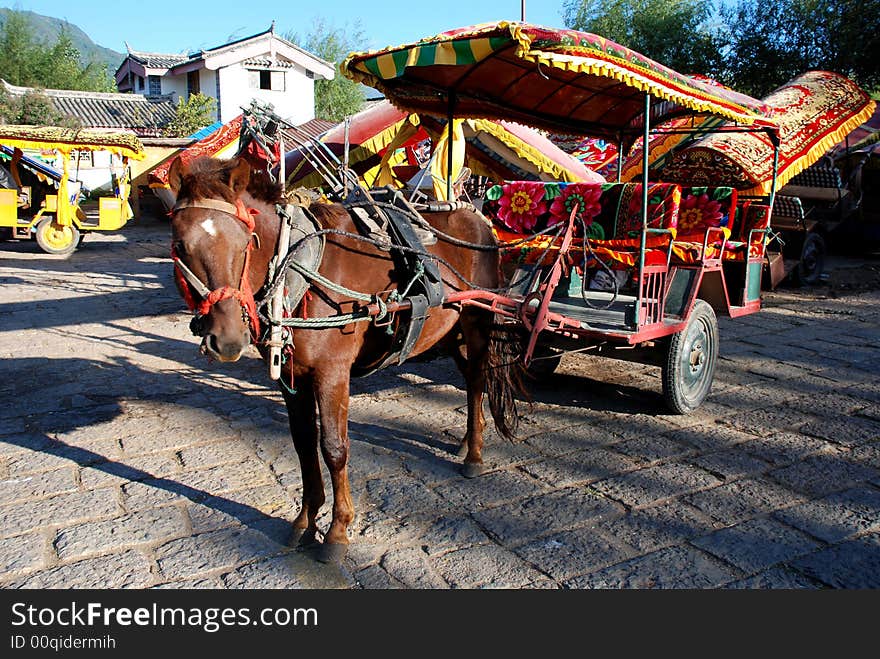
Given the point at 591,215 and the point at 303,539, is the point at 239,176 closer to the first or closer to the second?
the point at 303,539

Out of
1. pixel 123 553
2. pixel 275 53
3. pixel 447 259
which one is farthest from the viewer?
pixel 275 53

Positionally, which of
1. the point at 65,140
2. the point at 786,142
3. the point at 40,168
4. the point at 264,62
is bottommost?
the point at 40,168

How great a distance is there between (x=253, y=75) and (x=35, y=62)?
15.0m

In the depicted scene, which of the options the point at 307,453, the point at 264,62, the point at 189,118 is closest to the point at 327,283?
the point at 307,453

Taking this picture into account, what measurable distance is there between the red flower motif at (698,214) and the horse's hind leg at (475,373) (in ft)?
8.62

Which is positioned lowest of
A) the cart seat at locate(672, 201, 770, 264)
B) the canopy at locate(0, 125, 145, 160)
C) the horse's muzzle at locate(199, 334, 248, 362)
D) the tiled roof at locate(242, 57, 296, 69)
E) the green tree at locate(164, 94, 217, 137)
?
the horse's muzzle at locate(199, 334, 248, 362)

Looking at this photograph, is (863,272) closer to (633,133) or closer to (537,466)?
(633,133)

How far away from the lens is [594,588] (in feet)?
9.62

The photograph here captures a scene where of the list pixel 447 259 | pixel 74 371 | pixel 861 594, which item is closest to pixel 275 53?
pixel 74 371

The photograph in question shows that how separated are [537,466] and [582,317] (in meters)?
1.37

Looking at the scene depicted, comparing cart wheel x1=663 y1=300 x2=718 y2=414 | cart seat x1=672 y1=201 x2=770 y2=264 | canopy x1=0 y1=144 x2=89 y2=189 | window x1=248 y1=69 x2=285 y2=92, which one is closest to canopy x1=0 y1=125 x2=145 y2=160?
canopy x1=0 y1=144 x2=89 y2=189

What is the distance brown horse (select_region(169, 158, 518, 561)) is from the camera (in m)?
2.54

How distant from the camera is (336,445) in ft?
10.1

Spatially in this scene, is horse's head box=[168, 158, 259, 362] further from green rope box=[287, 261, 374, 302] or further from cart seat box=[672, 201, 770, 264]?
cart seat box=[672, 201, 770, 264]
